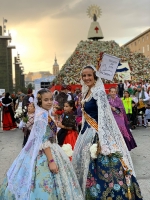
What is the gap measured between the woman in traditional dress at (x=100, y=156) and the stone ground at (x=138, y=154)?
0.97 m

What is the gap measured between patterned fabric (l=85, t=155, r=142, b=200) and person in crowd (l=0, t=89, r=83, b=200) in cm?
18

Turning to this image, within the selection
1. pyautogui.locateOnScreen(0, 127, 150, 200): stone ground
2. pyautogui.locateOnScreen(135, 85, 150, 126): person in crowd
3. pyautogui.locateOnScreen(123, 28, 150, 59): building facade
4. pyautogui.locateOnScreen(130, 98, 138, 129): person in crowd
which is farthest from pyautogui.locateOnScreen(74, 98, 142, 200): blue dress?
pyautogui.locateOnScreen(123, 28, 150, 59): building facade

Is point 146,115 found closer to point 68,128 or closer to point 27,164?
point 68,128

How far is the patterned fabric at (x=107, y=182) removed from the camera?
3.52 meters

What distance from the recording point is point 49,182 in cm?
332

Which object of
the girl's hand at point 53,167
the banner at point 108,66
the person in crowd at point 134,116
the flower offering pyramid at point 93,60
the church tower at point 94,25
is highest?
the church tower at point 94,25

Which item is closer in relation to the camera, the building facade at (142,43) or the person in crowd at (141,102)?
the person in crowd at (141,102)

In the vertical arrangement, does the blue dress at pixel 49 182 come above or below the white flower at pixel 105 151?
below

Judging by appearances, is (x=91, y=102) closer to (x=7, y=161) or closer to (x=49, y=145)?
(x=49, y=145)

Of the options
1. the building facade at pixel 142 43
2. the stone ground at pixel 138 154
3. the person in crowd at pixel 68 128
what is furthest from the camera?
the building facade at pixel 142 43

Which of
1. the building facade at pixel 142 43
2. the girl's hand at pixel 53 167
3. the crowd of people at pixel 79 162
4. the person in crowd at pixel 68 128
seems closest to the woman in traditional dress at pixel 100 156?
the crowd of people at pixel 79 162

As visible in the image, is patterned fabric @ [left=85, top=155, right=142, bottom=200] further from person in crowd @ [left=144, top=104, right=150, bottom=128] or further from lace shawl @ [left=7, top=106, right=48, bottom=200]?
person in crowd @ [left=144, top=104, right=150, bottom=128]

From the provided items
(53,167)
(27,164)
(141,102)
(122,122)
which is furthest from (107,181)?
(141,102)

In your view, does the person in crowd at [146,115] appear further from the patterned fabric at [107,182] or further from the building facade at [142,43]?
the building facade at [142,43]
